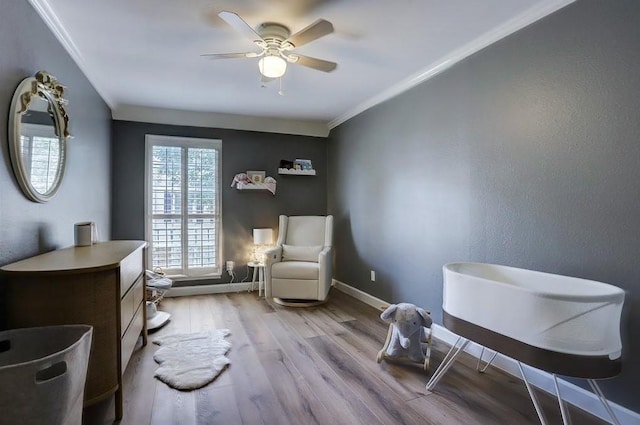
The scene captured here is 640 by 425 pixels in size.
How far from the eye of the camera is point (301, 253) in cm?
416

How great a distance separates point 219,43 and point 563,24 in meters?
2.26

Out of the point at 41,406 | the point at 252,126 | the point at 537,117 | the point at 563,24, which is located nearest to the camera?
the point at 41,406

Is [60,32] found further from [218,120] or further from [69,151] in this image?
[218,120]

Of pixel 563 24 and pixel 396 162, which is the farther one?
pixel 396 162

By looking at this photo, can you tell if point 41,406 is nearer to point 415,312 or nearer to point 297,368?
point 297,368

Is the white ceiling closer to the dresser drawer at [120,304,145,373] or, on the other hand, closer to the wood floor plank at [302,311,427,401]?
the dresser drawer at [120,304,145,373]

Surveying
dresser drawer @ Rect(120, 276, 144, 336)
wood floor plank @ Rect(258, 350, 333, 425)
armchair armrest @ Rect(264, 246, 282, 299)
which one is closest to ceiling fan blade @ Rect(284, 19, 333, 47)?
dresser drawer @ Rect(120, 276, 144, 336)

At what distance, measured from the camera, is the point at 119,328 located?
5.63 ft

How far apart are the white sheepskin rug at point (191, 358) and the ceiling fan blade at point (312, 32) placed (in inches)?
88.5

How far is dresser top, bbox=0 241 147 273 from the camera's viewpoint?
1.52 meters

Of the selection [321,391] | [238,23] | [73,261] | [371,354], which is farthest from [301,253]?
[238,23]

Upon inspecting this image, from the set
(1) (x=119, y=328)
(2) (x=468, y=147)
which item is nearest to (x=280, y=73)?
(2) (x=468, y=147)

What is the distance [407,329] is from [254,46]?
241 centimetres

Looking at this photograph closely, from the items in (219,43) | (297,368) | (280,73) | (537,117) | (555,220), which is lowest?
(297,368)
